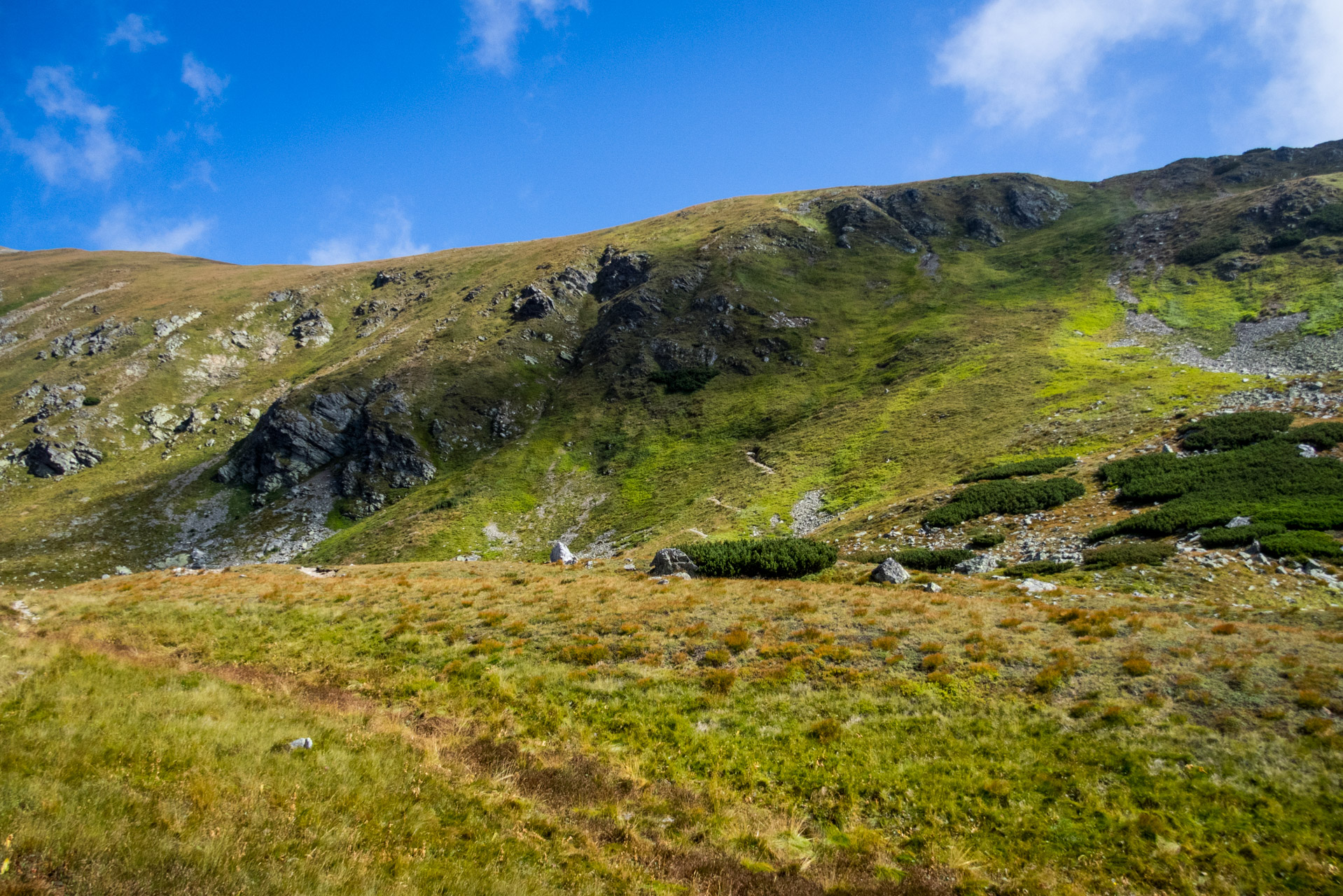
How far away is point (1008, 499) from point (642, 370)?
6663 centimetres

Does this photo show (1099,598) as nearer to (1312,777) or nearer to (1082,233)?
(1312,777)

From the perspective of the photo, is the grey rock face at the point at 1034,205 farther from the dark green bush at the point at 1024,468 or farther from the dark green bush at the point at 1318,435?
the dark green bush at the point at 1318,435

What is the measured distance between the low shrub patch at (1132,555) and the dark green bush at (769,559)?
11070 millimetres

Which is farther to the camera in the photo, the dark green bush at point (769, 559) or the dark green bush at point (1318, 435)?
the dark green bush at point (1318, 435)

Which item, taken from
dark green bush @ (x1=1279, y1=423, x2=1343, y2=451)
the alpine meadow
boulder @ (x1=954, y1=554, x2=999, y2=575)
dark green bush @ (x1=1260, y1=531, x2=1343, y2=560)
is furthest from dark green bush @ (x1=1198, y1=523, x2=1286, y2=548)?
dark green bush @ (x1=1279, y1=423, x2=1343, y2=451)

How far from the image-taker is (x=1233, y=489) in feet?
84.2

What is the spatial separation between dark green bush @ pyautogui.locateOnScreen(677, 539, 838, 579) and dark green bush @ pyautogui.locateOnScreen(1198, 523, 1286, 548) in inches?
592

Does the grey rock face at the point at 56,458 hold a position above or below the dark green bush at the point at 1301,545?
above

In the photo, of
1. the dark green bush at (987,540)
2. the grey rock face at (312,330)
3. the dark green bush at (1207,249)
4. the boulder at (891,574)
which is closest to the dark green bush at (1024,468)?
the dark green bush at (987,540)

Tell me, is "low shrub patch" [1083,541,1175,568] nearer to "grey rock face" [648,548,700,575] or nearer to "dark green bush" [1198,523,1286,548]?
"dark green bush" [1198,523,1286,548]

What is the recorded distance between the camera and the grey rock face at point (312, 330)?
125250 millimetres

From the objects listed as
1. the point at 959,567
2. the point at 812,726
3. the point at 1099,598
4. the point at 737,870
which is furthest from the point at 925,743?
the point at 959,567

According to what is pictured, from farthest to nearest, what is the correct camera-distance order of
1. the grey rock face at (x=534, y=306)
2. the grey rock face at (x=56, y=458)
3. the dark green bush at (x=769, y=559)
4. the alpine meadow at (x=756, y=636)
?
the grey rock face at (x=534, y=306) → the grey rock face at (x=56, y=458) → the dark green bush at (x=769, y=559) → the alpine meadow at (x=756, y=636)

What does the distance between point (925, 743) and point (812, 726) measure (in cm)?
236
